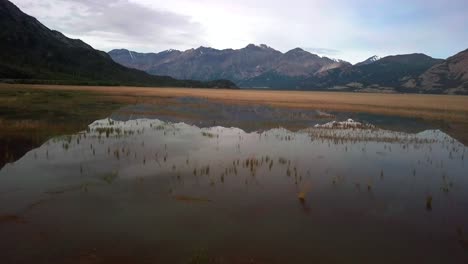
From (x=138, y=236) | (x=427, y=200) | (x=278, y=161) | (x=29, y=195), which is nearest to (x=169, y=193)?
(x=138, y=236)

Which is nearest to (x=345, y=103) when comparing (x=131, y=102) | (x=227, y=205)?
(x=131, y=102)

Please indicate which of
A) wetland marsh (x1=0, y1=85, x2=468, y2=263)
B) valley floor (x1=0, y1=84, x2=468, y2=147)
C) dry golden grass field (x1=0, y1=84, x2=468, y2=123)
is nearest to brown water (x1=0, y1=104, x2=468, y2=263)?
wetland marsh (x1=0, y1=85, x2=468, y2=263)

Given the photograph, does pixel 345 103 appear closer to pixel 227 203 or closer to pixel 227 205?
pixel 227 203

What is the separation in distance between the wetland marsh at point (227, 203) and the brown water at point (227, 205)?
0.05 meters

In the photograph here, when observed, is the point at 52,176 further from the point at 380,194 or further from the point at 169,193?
the point at 380,194

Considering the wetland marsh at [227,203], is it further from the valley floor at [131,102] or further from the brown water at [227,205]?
the valley floor at [131,102]

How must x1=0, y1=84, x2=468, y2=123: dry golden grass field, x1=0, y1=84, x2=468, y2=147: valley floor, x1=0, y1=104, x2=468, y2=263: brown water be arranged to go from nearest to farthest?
x1=0, y1=104, x2=468, y2=263: brown water, x1=0, y1=84, x2=468, y2=147: valley floor, x1=0, y1=84, x2=468, y2=123: dry golden grass field

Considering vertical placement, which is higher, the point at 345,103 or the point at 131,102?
the point at 345,103

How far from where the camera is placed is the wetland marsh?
29.2 feet

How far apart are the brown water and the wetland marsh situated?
5 centimetres

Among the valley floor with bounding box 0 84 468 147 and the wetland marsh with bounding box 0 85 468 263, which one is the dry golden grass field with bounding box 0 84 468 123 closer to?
the valley floor with bounding box 0 84 468 147

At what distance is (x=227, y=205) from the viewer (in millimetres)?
12219

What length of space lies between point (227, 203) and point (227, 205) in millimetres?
213

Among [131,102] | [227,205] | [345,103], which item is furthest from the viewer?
[345,103]
